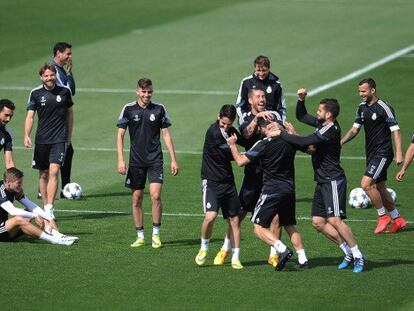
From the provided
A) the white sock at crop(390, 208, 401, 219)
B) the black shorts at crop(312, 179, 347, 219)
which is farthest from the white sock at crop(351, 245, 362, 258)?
the white sock at crop(390, 208, 401, 219)

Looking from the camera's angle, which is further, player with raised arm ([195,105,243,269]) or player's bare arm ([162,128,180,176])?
player's bare arm ([162,128,180,176])

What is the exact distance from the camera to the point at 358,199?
21516 mm

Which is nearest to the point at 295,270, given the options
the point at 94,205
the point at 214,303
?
the point at 214,303

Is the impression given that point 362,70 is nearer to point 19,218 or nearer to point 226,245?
point 226,245

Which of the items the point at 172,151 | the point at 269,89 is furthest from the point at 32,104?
the point at 269,89

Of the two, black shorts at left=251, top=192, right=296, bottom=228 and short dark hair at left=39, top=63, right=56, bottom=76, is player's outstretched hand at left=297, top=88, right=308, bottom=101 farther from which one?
short dark hair at left=39, top=63, right=56, bottom=76

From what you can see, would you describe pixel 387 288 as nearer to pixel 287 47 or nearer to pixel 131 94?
pixel 131 94

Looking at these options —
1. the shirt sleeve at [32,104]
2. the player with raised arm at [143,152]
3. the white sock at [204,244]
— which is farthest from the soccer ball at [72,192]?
the white sock at [204,244]

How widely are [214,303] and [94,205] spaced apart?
708cm

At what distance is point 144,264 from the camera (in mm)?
17281

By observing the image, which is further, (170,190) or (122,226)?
(170,190)

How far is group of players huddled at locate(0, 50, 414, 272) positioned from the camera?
16812mm

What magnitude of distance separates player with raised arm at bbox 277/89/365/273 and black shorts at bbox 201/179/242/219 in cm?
120

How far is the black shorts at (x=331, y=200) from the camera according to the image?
16984 millimetres
